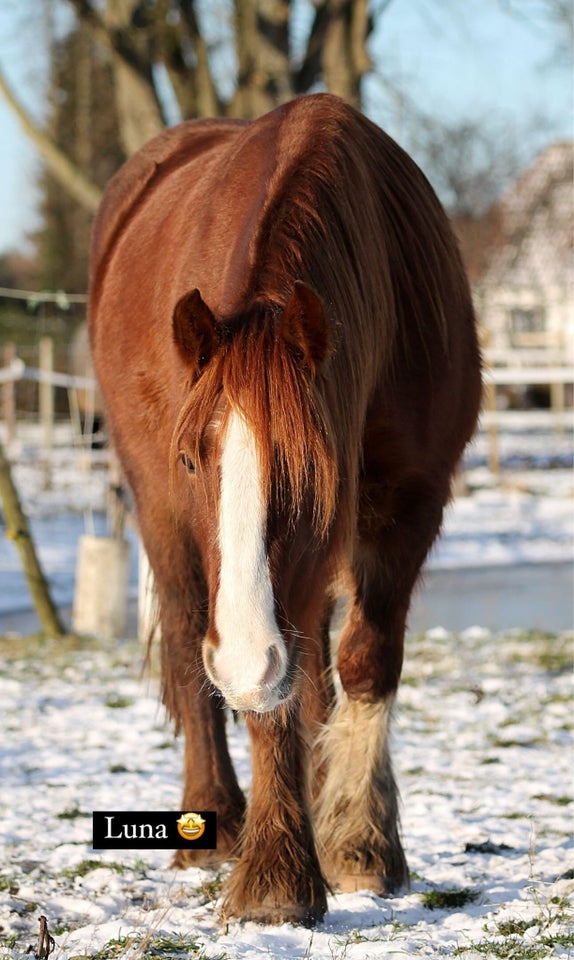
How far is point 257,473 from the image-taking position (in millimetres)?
2621

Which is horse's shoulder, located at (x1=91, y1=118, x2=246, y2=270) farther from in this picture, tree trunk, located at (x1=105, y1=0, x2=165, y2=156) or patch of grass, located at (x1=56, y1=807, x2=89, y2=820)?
tree trunk, located at (x1=105, y1=0, x2=165, y2=156)

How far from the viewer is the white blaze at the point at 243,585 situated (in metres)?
2.54

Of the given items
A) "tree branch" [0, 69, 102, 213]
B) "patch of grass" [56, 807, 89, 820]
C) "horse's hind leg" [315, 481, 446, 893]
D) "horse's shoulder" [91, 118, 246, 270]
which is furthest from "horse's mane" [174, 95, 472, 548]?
"tree branch" [0, 69, 102, 213]

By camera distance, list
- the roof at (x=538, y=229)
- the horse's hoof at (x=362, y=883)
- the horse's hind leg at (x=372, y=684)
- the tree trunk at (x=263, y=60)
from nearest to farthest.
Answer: the horse's hoof at (x=362, y=883)
the horse's hind leg at (x=372, y=684)
the tree trunk at (x=263, y=60)
the roof at (x=538, y=229)

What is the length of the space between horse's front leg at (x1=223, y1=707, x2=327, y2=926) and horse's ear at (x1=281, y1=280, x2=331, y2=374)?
2.96 ft

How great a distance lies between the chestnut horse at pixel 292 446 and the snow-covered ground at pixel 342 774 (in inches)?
7.7

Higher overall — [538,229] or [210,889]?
[538,229]

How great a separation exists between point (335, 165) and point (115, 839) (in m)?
2.01

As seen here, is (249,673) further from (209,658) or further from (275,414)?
(275,414)

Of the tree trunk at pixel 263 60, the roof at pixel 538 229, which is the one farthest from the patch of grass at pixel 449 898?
the roof at pixel 538 229

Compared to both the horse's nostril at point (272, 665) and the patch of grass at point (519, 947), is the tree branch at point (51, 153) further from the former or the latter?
the patch of grass at point (519, 947)

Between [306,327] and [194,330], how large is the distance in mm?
256

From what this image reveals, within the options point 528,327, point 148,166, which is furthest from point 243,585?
point 528,327

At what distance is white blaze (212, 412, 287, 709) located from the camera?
254 cm
